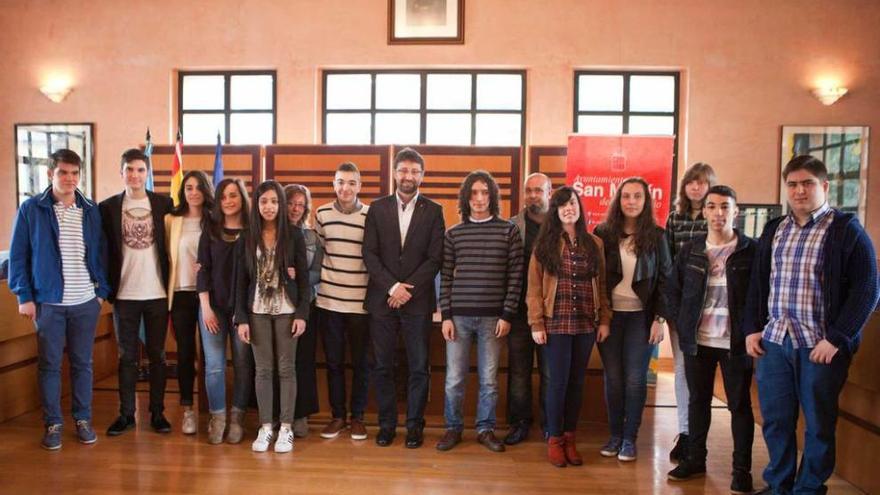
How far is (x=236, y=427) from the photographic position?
Answer: 343cm

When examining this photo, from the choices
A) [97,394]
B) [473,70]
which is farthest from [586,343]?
[473,70]

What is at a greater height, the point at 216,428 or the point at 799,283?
the point at 799,283

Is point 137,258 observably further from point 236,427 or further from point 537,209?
point 537,209

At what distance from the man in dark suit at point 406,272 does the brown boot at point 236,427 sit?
30.4 inches

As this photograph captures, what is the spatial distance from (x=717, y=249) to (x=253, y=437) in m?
2.67

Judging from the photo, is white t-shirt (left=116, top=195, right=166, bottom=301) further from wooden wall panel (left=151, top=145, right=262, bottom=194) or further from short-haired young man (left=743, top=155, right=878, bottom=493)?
short-haired young man (left=743, top=155, right=878, bottom=493)

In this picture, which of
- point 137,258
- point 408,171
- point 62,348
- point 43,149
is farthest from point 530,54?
point 43,149

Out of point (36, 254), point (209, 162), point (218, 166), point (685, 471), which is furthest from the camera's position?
point (209, 162)

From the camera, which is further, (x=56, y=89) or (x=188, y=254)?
(x=56, y=89)

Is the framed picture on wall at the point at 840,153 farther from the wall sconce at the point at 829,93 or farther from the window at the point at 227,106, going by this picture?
Answer: the window at the point at 227,106

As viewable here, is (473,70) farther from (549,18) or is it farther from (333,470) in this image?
(333,470)

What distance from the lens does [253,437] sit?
3.51m

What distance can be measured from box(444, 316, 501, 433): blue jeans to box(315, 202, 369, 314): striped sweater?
1.85 ft

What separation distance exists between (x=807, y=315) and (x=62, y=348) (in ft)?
12.0
